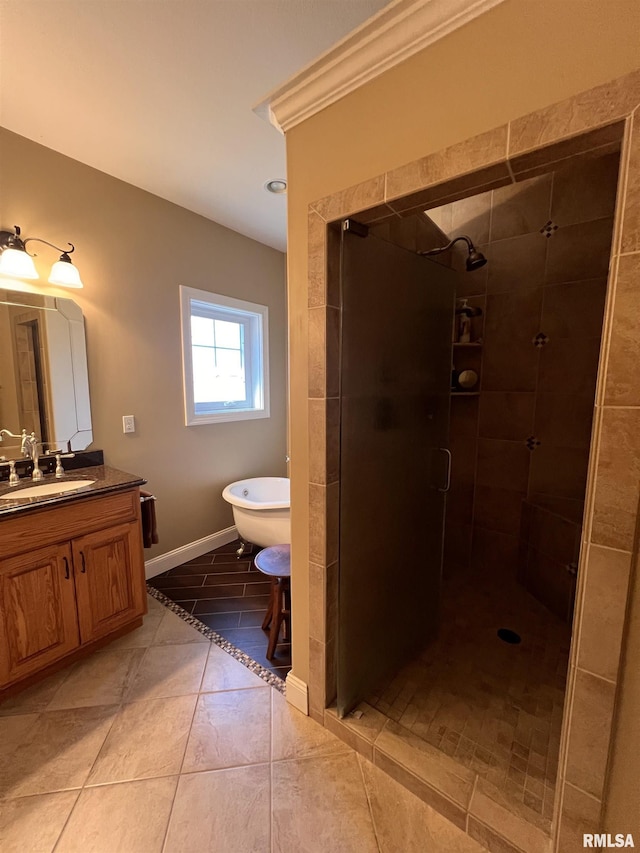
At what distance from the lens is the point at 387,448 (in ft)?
4.98

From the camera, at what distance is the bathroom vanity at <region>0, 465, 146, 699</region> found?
1.50 meters

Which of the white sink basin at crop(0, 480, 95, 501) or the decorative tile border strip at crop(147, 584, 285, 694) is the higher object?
the white sink basin at crop(0, 480, 95, 501)

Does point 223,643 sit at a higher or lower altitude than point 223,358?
lower

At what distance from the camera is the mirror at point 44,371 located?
1920 mm

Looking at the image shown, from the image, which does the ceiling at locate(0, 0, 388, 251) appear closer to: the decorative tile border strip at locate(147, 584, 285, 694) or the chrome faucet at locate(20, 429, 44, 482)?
the chrome faucet at locate(20, 429, 44, 482)

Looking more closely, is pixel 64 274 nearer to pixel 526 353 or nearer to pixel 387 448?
pixel 387 448

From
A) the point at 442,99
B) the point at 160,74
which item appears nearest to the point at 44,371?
the point at 160,74

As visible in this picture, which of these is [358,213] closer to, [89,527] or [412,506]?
[412,506]

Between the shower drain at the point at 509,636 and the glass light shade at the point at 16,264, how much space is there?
325 centimetres

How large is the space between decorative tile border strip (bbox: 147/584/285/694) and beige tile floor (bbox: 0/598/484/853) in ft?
0.15

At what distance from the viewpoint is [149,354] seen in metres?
2.51

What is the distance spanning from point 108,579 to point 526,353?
9.52 feet

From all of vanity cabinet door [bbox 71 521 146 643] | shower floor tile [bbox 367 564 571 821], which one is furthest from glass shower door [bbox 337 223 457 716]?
vanity cabinet door [bbox 71 521 146 643]

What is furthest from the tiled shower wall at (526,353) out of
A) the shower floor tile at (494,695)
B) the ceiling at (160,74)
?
the ceiling at (160,74)
